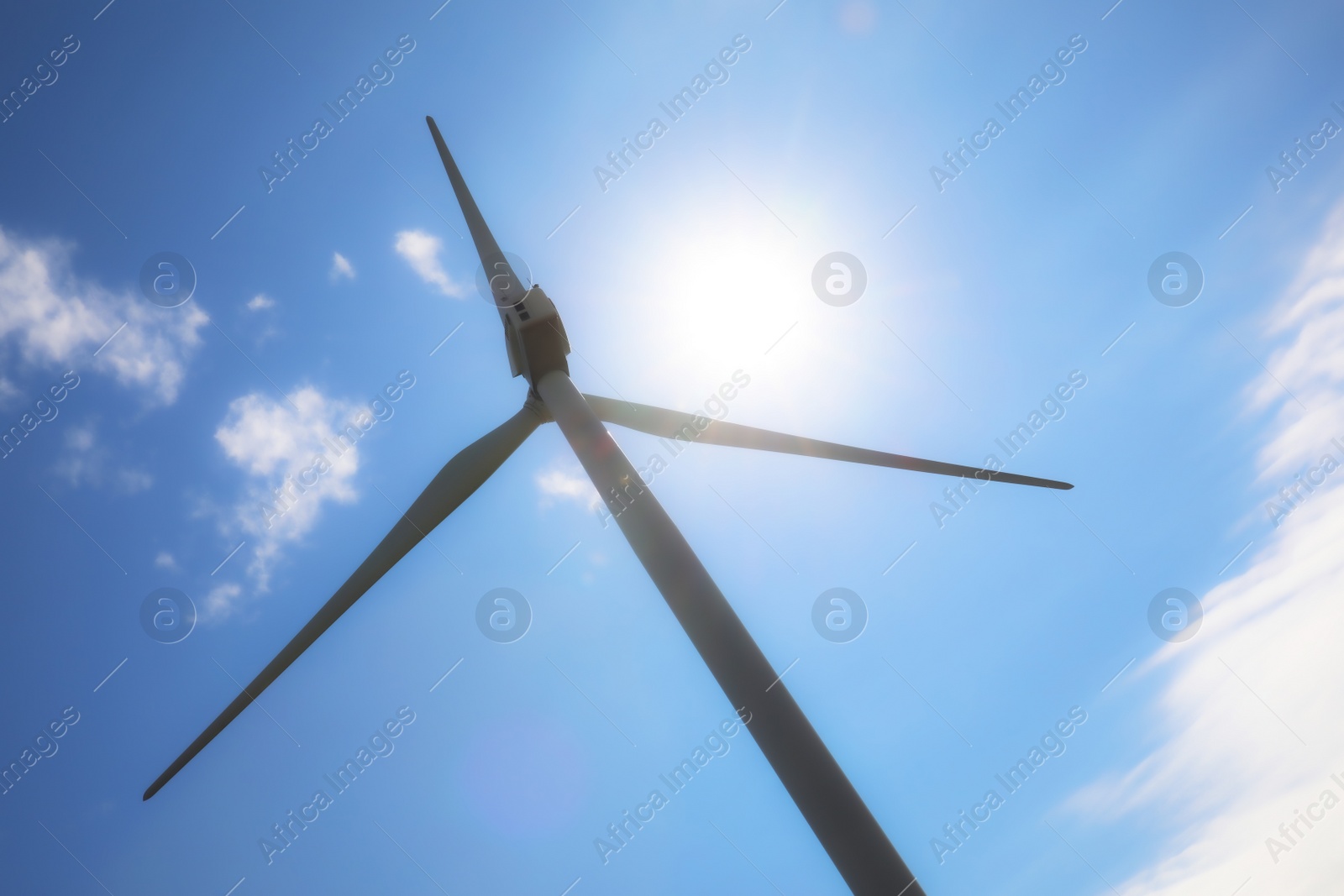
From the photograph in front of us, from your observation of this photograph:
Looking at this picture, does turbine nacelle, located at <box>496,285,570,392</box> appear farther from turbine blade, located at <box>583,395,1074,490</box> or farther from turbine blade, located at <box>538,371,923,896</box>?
turbine blade, located at <box>538,371,923,896</box>

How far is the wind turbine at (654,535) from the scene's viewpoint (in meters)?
7.64

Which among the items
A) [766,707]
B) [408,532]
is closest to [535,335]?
[408,532]

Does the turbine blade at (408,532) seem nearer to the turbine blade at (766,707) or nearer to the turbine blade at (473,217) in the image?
the turbine blade at (473,217)

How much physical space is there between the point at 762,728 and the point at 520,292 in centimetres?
987

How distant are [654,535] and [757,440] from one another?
5020 mm

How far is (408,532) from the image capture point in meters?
12.3

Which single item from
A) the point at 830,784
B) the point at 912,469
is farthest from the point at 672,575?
the point at 912,469

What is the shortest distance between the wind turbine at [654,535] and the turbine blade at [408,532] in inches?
0.8

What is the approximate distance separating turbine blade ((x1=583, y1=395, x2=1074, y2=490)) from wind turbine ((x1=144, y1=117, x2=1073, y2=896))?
0.03 meters

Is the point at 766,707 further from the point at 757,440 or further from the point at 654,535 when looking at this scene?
the point at 757,440

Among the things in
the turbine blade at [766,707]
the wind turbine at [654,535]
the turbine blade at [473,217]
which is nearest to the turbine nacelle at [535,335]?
the wind turbine at [654,535]

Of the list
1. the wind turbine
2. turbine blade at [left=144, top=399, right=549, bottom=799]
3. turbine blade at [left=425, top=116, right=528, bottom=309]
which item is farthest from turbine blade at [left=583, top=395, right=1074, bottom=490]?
turbine blade at [left=425, top=116, right=528, bottom=309]

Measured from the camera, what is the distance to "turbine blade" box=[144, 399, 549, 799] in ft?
35.2

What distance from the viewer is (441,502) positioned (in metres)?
12.8
